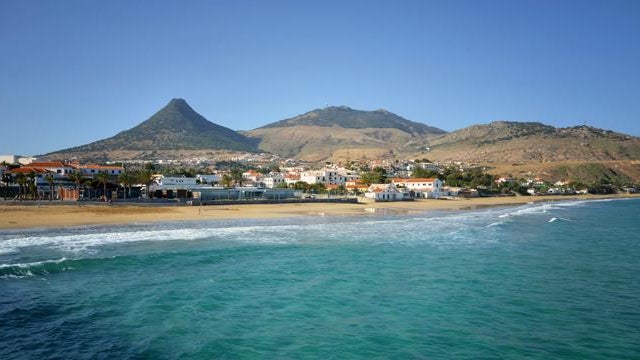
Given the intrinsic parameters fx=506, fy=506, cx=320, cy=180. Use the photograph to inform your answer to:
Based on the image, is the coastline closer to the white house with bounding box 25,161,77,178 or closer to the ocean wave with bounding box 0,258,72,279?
the ocean wave with bounding box 0,258,72,279

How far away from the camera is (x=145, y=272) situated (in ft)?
70.0

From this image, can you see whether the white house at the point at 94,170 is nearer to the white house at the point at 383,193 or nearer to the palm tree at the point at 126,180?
the palm tree at the point at 126,180

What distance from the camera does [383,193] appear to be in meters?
80.4

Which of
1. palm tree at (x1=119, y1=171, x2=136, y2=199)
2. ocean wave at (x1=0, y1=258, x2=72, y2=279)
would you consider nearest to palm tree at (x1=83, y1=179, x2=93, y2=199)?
palm tree at (x1=119, y1=171, x2=136, y2=199)

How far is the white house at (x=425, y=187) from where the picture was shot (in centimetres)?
9056

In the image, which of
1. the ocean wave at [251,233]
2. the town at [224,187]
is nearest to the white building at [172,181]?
the town at [224,187]

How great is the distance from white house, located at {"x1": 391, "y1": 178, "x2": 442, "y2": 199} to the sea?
58515mm

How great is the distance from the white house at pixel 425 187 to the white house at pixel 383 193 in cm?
843

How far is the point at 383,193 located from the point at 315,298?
6390 centimetres

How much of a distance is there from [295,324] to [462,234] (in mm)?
24158

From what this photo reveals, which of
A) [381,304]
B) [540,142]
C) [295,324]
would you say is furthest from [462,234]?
[540,142]

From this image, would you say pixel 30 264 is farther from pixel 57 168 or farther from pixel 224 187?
pixel 57 168

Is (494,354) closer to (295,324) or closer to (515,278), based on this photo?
(295,324)

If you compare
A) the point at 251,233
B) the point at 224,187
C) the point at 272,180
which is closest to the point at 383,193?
the point at 224,187
